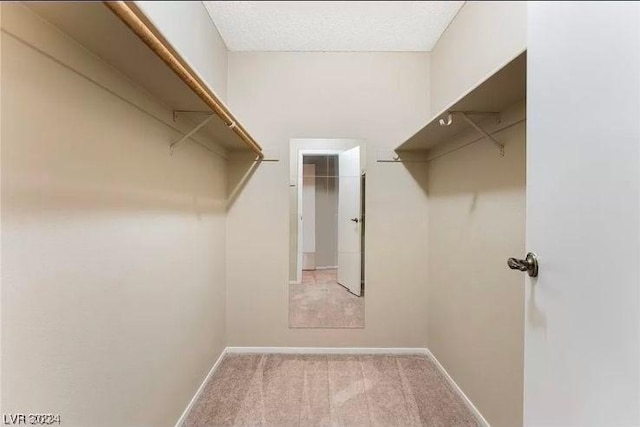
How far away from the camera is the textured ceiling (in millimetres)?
580

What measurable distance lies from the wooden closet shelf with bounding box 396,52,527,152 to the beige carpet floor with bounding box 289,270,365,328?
1287mm

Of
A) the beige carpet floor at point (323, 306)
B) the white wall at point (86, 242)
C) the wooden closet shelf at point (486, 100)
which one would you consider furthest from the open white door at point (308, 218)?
the white wall at point (86, 242)

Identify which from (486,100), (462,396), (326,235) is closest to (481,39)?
(486,100)

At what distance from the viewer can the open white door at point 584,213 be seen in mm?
502

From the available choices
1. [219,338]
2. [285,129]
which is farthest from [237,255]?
[285,129]

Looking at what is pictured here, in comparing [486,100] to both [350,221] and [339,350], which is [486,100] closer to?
[350,221]

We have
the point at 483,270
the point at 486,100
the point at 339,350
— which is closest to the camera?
the point at 486,100

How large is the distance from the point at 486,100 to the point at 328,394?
68.4 inches

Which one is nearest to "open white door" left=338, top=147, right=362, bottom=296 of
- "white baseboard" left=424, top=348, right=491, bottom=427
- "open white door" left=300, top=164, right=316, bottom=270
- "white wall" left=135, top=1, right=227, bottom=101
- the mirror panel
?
the mirror panel

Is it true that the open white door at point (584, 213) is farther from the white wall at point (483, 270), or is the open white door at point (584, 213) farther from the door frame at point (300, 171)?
the door frame at point (300, 171)

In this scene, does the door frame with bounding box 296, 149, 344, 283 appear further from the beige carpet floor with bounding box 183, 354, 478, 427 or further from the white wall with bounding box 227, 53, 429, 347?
the beige carpet floor with bounding box 183, 354, 478, 427

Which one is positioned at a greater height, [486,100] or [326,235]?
[486,100]

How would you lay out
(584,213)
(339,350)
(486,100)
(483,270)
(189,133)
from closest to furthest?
1. (584,213)
2. (486,100)
3. (189,133)
4. (483,270)
5. (339,350)

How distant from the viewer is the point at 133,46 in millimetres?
767
